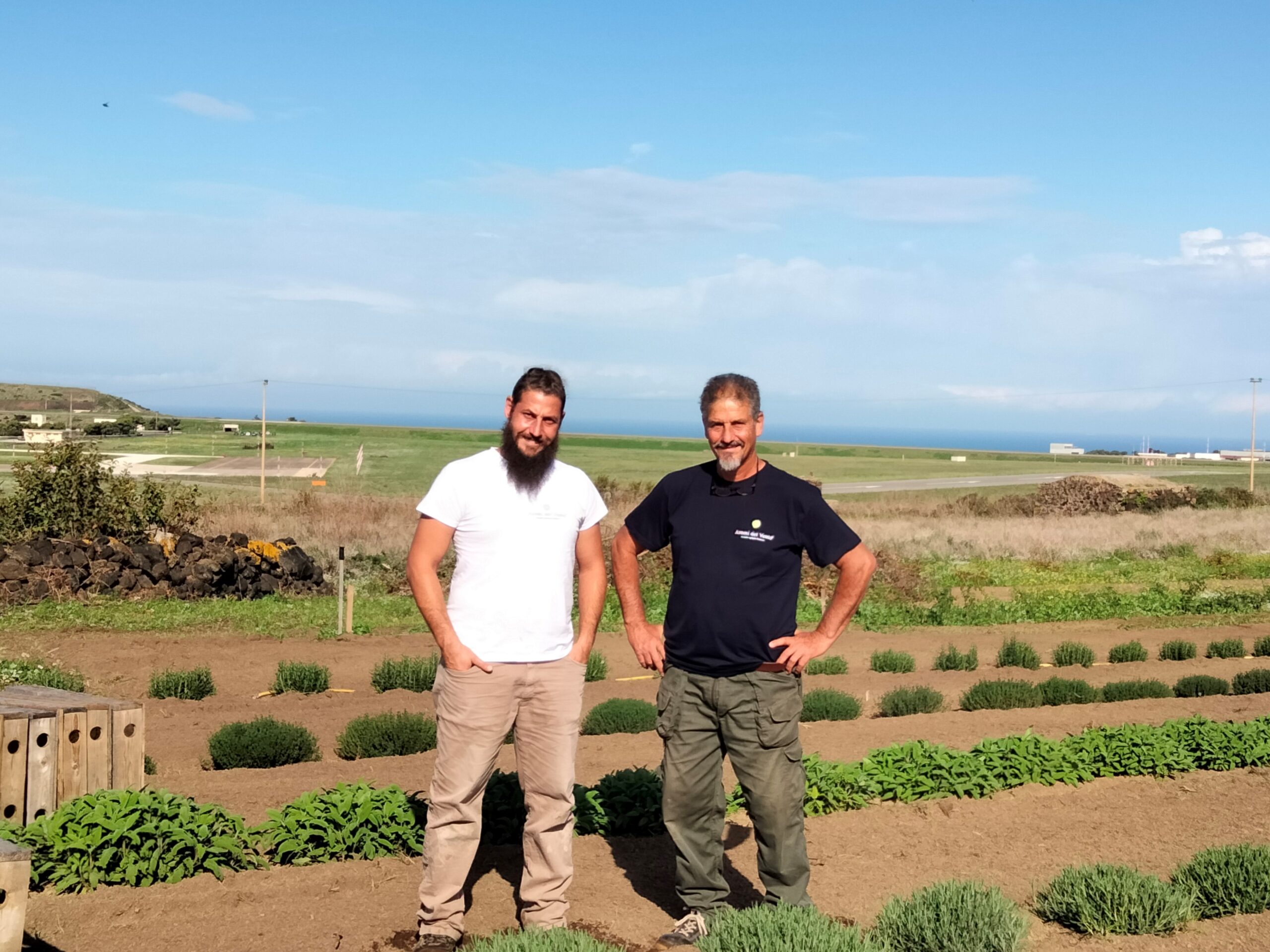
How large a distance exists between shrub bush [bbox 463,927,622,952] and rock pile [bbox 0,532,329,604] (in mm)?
13987

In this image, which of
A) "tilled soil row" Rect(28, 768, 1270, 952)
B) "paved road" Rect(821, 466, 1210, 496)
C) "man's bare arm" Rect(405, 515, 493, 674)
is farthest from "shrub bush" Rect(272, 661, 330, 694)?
"paved road" Rect(821, 466, 1210, 496)

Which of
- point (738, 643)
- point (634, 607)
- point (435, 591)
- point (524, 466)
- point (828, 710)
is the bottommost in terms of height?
point (828, 710)

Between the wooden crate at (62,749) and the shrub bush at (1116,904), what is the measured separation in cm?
448

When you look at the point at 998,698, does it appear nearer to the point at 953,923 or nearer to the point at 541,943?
the point at 953,923

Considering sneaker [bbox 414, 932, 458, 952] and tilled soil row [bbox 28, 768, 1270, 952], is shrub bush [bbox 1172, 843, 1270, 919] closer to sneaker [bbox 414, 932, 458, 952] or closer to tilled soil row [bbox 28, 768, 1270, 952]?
tilled soil row [bbox 28, 768, 1270, 952]

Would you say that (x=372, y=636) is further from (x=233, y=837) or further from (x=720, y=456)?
(x=720, y=456)

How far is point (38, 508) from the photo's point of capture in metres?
18.5

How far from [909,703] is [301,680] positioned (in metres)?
5.64

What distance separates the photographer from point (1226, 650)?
1490 cm

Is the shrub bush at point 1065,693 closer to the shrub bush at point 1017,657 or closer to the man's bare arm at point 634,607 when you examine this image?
the shrub bush at point 1017,657

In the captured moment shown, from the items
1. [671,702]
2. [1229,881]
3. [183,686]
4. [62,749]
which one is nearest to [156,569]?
[183,686]

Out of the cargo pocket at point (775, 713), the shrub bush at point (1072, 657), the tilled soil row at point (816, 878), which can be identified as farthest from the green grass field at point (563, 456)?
the cargo pocket at point (775, 713)

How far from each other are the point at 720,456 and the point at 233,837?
114 inches

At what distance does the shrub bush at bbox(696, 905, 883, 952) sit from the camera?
411cm
